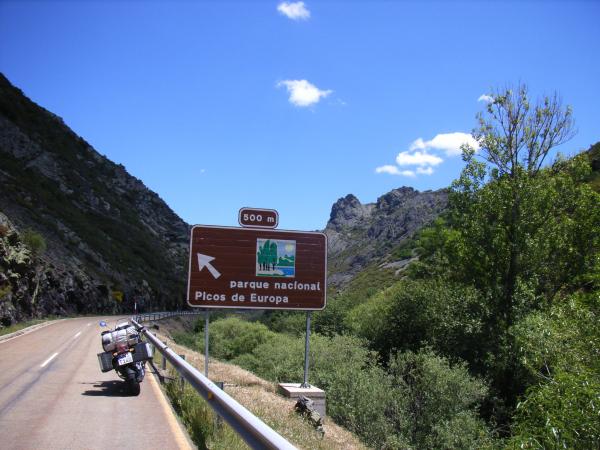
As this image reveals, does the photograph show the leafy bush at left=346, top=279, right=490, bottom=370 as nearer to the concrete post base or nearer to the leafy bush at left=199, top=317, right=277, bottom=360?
the leafy bush at left=199, top=317, right=277, bottom=360

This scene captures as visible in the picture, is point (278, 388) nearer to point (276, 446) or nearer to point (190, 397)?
point (190, 397)

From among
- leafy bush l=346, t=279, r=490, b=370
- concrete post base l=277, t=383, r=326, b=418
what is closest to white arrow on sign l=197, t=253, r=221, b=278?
concrete post base l=277, t=383, r=326, b=418

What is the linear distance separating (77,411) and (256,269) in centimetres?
422

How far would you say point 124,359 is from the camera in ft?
32.7

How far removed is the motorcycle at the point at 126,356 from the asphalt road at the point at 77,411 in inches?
13.5

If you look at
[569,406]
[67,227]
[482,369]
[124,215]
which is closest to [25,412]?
[569,406]

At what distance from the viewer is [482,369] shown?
2295cm

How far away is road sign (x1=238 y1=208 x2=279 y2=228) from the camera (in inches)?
415

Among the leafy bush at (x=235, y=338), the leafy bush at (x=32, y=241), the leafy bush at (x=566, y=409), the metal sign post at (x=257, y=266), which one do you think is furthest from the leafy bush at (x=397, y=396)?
the leafy bush at (x=32, y=241)

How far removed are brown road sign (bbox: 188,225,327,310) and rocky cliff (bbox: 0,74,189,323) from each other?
23.7m

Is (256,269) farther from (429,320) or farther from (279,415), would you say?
(429,320)

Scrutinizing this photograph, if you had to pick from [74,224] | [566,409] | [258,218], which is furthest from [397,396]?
[74,224]

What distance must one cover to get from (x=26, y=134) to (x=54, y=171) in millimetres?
6871

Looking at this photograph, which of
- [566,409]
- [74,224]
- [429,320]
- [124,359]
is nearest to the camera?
[566,409]
